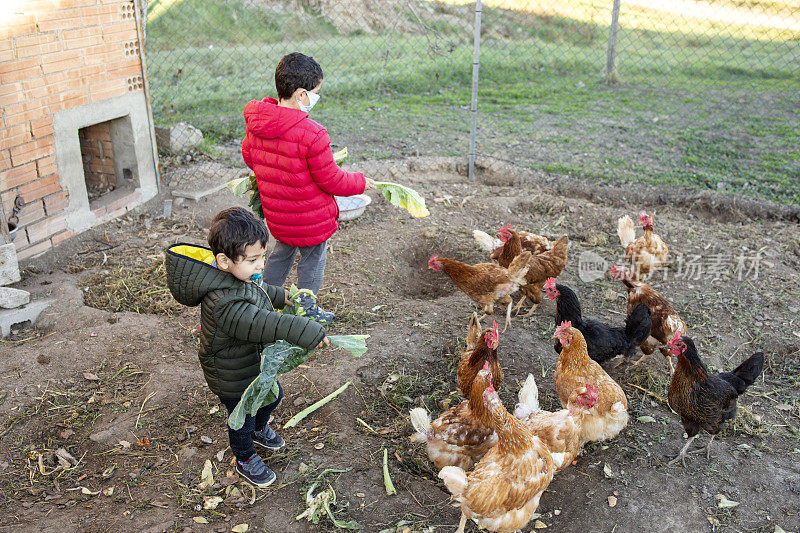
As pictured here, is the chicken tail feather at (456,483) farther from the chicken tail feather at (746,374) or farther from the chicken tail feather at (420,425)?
the chicken tail feather at (746,374)

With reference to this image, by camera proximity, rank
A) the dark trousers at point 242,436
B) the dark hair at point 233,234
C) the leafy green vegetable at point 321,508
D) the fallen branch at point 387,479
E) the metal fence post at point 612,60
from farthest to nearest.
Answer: the metal fence post at point 612,60
the fallen branch at point 387,479
the dark trousers at point 242,436
the leafy green vegetable at point 321,508
the dark hair at point 233,234

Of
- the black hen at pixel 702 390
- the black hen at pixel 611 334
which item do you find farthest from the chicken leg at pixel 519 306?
the black hen at pixel 702 390

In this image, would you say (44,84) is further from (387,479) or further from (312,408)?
(387,479)

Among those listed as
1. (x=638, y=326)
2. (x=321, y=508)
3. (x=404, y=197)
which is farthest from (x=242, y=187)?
(x=638, y=326)

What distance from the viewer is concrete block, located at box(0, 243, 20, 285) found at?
4.69 m

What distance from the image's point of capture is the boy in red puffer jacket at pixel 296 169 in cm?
345

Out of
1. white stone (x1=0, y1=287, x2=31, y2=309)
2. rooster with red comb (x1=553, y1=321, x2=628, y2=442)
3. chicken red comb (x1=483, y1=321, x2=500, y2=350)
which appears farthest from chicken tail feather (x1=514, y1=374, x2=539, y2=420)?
white stone (x1=0, y1=287, x2=31, y2=309)

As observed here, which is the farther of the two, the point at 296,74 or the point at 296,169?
the point at 296,169

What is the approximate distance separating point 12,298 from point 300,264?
2318 mm

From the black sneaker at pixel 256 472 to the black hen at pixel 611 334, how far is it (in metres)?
2.13

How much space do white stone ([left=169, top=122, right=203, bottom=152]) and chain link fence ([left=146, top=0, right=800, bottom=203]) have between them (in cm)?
2

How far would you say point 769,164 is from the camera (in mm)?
7629

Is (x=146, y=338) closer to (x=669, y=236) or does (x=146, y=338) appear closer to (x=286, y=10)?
(x=669, y=236)

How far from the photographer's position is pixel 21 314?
444 cm
